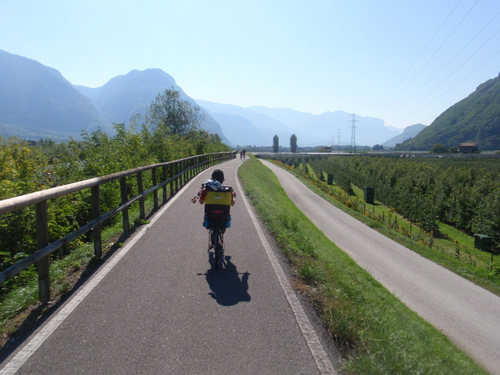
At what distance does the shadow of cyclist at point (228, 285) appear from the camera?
172 inches

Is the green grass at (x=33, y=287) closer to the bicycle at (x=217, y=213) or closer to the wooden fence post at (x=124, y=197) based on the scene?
the wooden fence post at (x=124, y=197)

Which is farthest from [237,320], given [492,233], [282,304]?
[492,233]

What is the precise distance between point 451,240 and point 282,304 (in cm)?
2351

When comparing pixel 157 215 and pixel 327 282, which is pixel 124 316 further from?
pixel 157 215

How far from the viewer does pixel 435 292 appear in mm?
13156

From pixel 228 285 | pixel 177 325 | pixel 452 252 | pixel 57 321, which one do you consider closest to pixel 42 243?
pixel 57 321

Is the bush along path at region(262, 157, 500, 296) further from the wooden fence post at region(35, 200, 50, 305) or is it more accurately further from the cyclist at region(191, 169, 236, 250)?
the wooden fence post at region(35, 200, 50, 305)

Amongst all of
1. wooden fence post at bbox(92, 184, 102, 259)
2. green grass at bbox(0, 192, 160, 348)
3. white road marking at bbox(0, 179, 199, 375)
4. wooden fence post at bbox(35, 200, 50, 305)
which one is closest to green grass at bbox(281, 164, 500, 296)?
white road marking at bbox(0, 179, 199, 375)

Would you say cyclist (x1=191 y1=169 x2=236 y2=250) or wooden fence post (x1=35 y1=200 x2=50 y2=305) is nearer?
wooden fence post (x1=35 y1=200 x2=50 y2=305)

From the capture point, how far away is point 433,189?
3103cm

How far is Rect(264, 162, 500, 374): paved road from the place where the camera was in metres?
9.89

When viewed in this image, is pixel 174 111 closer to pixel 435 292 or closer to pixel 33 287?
pixel 435 292

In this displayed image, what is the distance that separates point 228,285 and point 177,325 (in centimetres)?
128

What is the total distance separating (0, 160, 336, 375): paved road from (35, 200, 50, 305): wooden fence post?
31 centimetres
